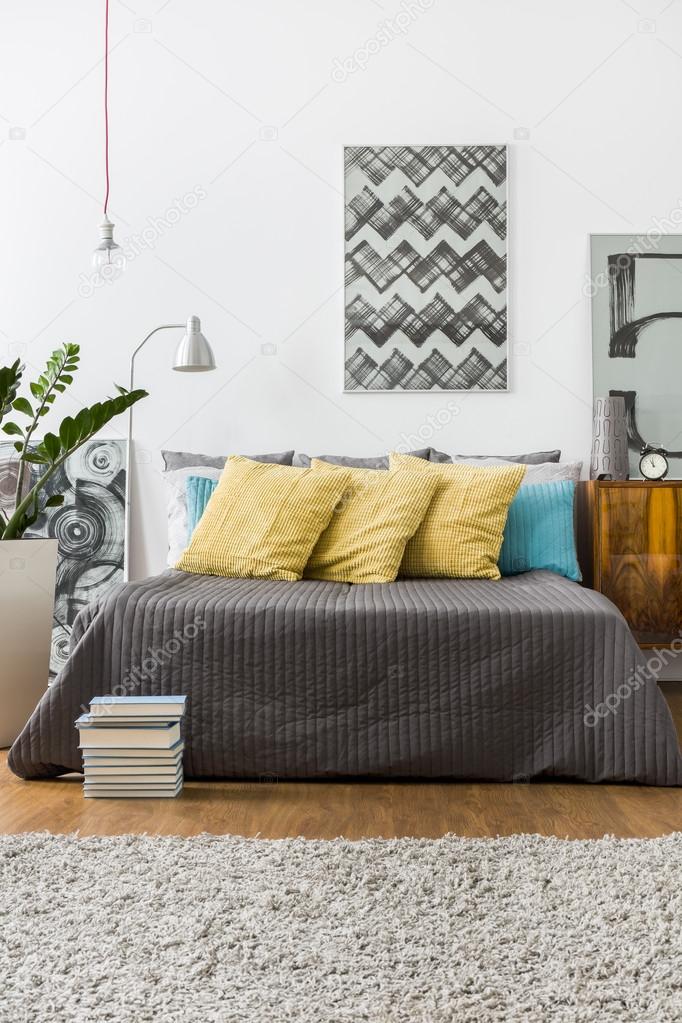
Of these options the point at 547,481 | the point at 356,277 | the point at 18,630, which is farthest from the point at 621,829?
the point at 356,277

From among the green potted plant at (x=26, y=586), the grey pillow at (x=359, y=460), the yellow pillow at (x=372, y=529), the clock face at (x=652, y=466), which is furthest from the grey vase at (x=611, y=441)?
the green potted plant at (x=26, y=586)

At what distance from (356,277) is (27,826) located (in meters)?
2.44

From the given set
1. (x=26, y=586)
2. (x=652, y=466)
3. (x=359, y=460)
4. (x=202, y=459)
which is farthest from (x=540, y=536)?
(x=26, y=586)

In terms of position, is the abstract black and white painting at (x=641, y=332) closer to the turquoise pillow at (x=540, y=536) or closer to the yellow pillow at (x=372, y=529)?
the turquoise pillow at (x=540, y=536)

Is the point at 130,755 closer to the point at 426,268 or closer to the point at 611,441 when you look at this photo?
the point at 611,441

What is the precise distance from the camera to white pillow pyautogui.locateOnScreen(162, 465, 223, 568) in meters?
3.41

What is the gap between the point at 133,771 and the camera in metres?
2.26

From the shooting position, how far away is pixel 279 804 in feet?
7.20

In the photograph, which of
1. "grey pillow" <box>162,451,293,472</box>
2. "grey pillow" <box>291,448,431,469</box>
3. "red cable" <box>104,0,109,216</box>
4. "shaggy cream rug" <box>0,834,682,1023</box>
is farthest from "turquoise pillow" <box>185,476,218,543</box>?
"shaggy cream rug" <box>0,834,682,1023</box>

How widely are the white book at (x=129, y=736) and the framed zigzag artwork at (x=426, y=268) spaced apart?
72.2 inches

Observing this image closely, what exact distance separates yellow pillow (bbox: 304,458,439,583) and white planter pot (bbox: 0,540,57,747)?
0.82 m

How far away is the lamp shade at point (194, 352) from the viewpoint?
11.4ft

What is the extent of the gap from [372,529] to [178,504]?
2.93 ft

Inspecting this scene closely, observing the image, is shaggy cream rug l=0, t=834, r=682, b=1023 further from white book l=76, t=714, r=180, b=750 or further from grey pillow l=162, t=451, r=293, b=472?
grey pillow l=162, t=451, r=293, b=472
